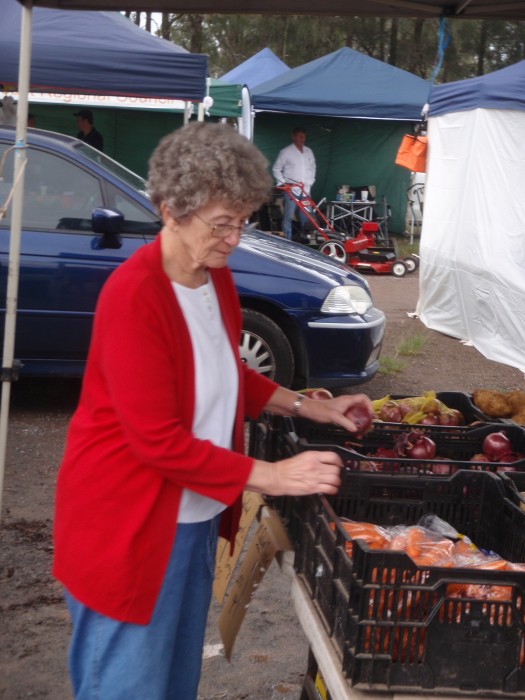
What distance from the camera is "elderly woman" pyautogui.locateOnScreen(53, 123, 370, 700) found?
1.88 meters

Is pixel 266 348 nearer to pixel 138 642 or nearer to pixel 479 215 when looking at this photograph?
pixel 479 215

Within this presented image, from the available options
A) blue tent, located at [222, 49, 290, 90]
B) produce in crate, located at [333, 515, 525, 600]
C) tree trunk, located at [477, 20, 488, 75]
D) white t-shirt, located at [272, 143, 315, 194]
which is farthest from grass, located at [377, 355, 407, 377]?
tree trunk, located at [477, 20, 488, 75]

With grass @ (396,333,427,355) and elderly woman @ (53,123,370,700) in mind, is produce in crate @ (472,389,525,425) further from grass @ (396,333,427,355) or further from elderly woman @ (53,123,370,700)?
grass @ (396,333,427,355)

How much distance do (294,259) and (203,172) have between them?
15.7ft

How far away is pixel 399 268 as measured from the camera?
49.7 ft

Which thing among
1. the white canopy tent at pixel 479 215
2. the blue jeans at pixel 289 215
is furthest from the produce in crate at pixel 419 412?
the blue jeans at pixel 289 215

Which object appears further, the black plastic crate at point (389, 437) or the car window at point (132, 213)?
the car window at point (132, 213)

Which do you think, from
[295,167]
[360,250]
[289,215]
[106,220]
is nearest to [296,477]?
[106,220]

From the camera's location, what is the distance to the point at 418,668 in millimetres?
1898

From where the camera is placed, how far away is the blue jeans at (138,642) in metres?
2.02

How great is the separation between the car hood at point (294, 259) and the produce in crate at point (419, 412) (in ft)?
10.2

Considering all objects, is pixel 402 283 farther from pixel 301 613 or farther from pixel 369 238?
pixel 301 613

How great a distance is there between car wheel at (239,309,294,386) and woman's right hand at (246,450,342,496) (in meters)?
4.29

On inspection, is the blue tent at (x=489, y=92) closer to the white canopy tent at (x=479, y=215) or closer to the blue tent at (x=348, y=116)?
the white canopy tent at (x=479, y=215)
